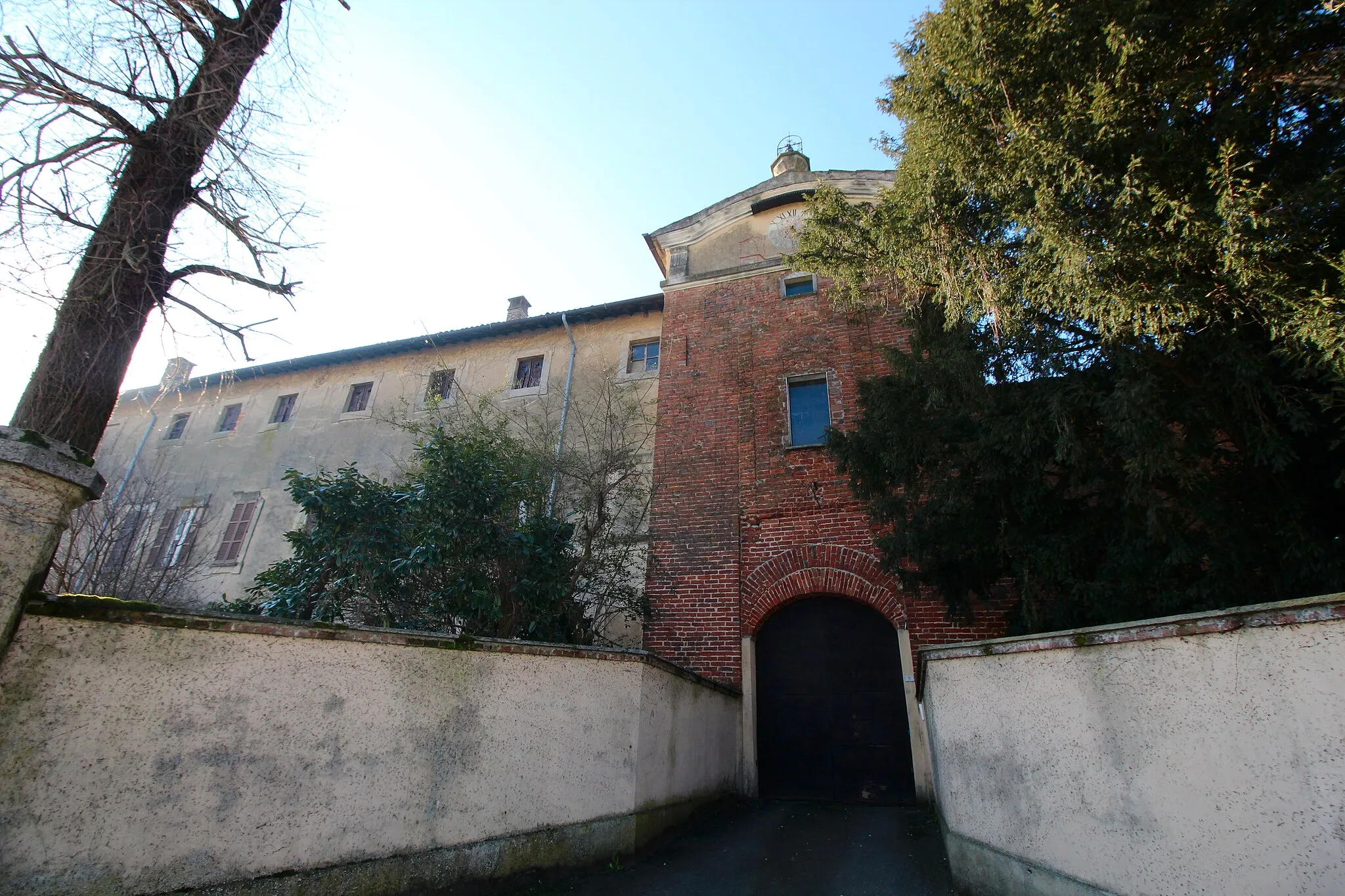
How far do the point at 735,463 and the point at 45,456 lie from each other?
27.9ft

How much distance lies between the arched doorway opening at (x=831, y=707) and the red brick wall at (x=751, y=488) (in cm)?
38

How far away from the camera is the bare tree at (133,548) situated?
8695 millimetres

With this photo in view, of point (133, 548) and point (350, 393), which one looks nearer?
point (133, 548)

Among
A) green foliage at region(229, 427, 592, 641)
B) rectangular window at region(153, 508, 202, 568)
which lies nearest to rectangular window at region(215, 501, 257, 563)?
rectangular window at region(153, 508, 202, 568)

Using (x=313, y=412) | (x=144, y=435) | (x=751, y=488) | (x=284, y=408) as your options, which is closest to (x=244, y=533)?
(x=313, y=412)

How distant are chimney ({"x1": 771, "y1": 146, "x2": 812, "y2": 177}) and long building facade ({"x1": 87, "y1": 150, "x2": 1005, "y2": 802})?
0.16ft

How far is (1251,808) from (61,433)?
6.89 metres

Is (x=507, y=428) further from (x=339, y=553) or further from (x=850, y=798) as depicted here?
(x=850, y=798)

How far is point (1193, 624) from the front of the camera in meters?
2.80

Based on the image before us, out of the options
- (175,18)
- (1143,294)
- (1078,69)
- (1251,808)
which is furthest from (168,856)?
(1078,69)

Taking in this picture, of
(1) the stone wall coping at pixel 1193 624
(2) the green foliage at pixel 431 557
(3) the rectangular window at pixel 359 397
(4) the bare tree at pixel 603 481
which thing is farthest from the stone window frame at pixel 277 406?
(1) the stone wall coping at pixel 1193 624

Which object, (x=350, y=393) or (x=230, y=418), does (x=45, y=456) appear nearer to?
(x=350, y=393)

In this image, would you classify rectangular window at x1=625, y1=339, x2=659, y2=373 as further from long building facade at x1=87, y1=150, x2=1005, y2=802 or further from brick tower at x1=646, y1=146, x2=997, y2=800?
brick tower at x1=646, y1=146, x2=997, y2=800

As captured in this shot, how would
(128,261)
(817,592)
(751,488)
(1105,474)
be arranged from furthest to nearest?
(751,488) → (817,592) → (1105,474) → (128,261)
